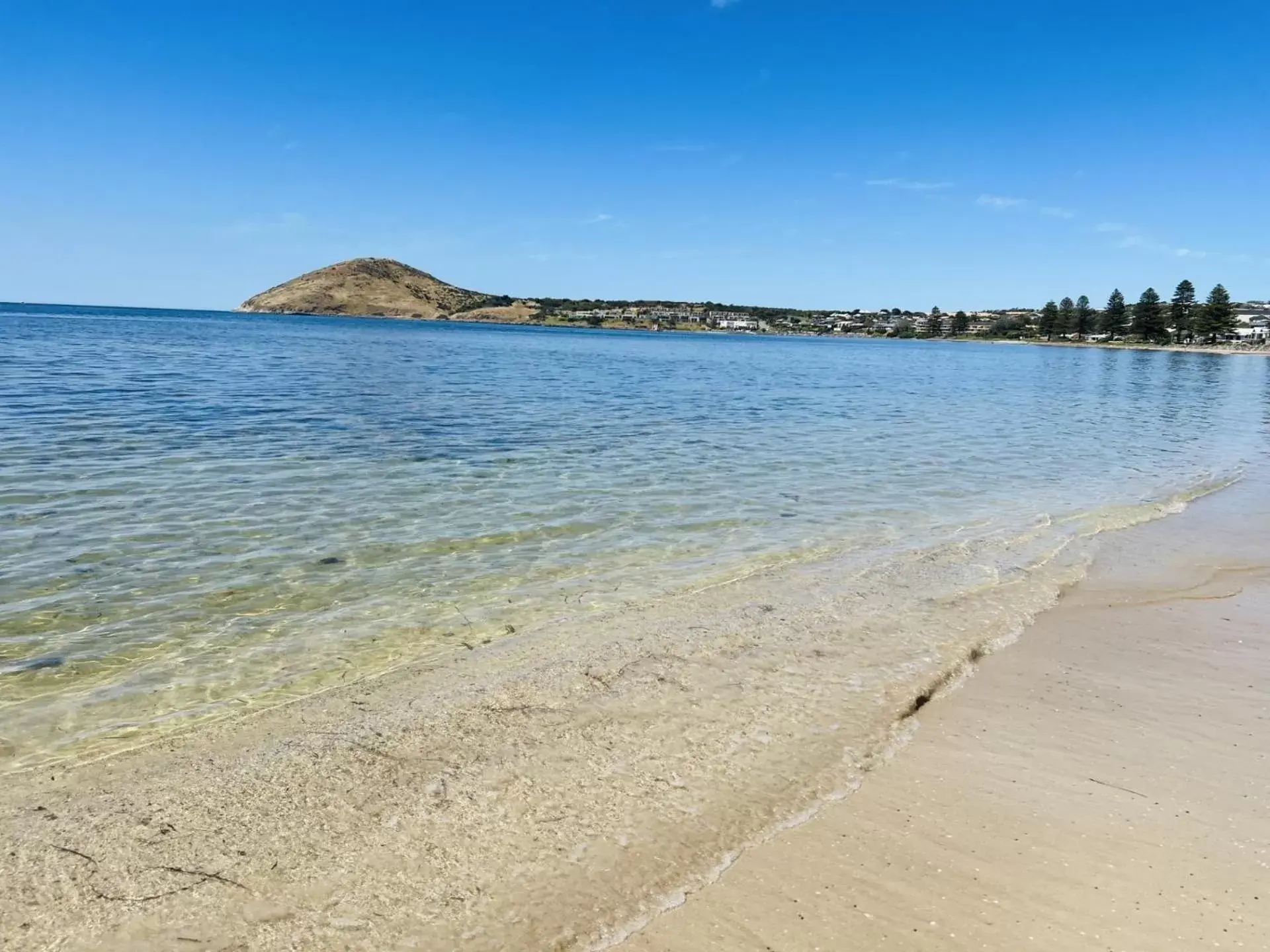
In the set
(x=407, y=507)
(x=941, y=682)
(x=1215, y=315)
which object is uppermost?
(x=1215, y=315)

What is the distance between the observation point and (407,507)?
11859 mm

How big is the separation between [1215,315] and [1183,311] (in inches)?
487

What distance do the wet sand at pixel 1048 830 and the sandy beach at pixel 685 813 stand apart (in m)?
0.02

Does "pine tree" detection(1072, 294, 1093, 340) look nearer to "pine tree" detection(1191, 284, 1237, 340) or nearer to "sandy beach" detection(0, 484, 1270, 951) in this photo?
"pine tree" detection(1191, 284, 1237, 340)

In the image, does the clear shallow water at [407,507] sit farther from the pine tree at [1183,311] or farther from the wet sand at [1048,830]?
the pine tree at [1183,311]

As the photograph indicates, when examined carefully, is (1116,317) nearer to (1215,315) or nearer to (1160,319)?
(1160,319)

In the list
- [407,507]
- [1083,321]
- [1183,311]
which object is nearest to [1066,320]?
[1083,321]

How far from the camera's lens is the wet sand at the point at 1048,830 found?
3.44 meters

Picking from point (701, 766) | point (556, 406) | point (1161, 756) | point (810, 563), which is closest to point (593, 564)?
point (810, 563)

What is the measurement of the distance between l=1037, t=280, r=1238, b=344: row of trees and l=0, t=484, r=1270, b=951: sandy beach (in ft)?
557

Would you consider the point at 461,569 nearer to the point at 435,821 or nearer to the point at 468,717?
the point at 468,717

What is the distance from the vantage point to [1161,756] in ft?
16.6

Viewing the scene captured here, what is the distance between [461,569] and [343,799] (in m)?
4.74

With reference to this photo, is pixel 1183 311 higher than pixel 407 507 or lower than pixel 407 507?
higher
